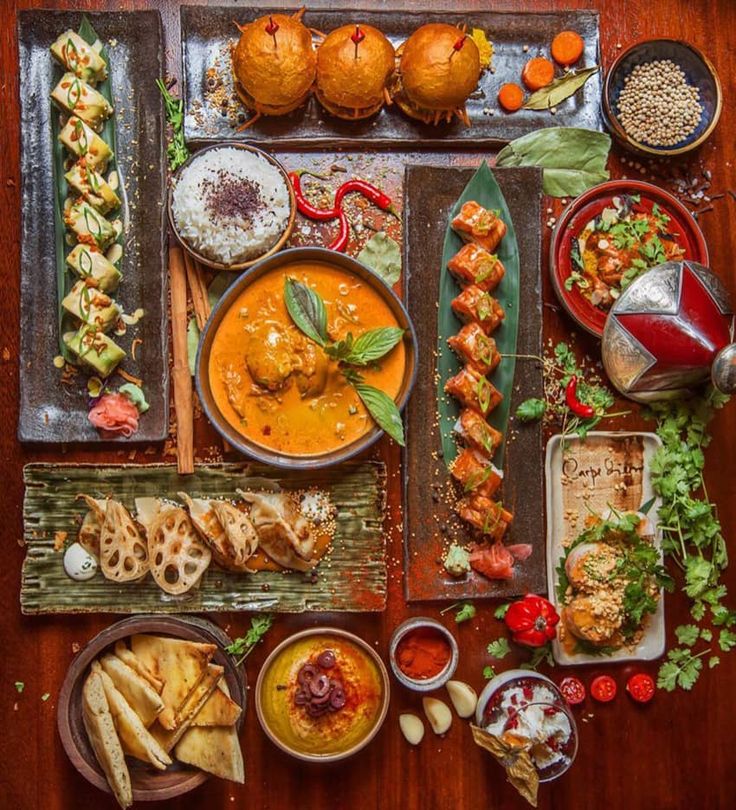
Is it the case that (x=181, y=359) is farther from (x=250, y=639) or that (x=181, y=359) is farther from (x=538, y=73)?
(x=538, y=73)

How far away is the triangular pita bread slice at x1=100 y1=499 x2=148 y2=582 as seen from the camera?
3219 millimetres

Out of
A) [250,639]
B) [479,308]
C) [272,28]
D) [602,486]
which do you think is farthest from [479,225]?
[250,639]

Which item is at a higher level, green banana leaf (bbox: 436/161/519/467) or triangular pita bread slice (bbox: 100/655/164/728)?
green banana leaf (bbox: 436/161/519/467)

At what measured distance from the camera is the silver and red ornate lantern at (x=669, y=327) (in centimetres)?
323

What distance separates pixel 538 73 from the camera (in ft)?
11.4

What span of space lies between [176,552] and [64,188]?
1.48 m

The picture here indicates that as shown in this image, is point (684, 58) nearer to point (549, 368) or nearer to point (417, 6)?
point (417, 6)

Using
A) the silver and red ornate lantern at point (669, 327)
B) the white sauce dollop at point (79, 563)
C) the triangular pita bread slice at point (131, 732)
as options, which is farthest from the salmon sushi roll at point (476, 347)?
the triangular pita bread slice at point (131, 732)

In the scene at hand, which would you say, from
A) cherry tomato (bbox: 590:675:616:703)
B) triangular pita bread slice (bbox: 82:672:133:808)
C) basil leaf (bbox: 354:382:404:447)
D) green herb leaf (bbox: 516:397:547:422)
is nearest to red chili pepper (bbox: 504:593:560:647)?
cherry tomato (bbox: 590:675:616:703)

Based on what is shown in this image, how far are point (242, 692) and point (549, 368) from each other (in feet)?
5.82

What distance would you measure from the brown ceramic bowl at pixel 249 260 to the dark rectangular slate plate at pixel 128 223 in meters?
0.12

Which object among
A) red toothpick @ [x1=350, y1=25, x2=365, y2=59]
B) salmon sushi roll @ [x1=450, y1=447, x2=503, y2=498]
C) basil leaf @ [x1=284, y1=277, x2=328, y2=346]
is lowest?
salmon sushi roll @ [x1=450, y1=447, x2=503, y2=498]

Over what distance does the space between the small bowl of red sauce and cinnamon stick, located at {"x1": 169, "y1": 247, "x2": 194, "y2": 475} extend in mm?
1066

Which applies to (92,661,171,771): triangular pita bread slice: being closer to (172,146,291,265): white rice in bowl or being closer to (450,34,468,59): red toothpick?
(172,146,291,265): white rice in bowl
